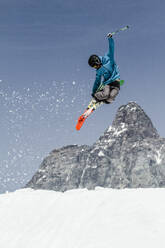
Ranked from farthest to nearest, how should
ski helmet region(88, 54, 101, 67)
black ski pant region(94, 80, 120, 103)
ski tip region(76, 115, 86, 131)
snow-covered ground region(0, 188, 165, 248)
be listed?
ski tip region(76, 115, 86, 131), black ski pant region(94, 80, 120, 103), ski helmet region(88, 54, 101, 67), snow-covered ground region(0, 188, 165, 248)

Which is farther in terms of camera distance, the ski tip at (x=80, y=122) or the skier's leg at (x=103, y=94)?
the ski tip at (x=80, y=122)

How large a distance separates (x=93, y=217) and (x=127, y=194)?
2.02 meters

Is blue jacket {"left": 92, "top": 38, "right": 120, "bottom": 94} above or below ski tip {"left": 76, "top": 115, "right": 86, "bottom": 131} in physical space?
above

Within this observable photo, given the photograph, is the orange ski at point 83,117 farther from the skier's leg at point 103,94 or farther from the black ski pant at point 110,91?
the black ski pant at point 110,91

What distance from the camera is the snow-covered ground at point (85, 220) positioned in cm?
1209

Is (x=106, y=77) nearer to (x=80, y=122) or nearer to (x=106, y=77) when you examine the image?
(x=106, y=77)

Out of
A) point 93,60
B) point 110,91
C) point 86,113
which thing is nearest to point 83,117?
point 86,113

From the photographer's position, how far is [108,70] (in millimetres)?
17219

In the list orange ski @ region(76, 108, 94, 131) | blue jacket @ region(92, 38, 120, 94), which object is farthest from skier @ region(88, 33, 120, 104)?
orange ski @ region(76, 108, 94, 131)

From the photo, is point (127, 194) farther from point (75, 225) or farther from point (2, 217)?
point (2, 217)

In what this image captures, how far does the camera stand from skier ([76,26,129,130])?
1676cm

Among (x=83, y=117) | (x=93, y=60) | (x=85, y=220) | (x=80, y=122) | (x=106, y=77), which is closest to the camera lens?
(x=85, y=220)

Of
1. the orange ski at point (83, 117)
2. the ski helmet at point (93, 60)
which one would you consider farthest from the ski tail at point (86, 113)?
the ski helmet at point (93, 60)

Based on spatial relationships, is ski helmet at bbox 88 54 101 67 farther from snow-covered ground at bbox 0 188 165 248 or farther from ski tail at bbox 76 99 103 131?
snow-covered ground at bbox 0 188 165 248
